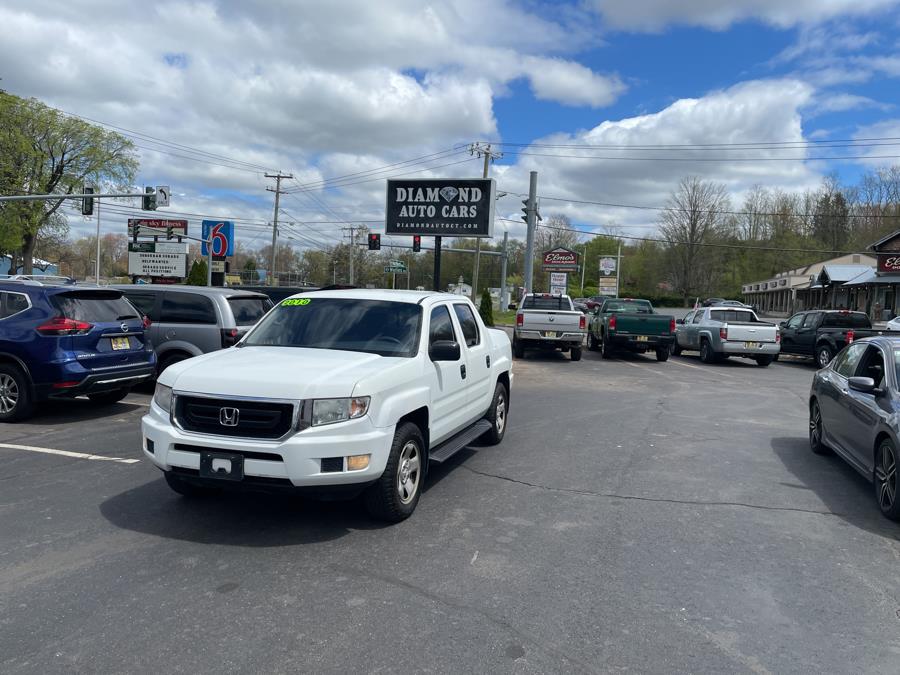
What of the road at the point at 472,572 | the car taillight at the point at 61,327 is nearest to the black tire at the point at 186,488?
the road at the point at 472,572

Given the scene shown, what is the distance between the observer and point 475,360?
6.89 m

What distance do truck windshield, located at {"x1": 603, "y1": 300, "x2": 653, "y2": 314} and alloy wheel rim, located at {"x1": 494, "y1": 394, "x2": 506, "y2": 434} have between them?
14.3 meters

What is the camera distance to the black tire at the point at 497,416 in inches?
305

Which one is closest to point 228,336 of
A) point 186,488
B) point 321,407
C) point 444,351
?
point 186,488

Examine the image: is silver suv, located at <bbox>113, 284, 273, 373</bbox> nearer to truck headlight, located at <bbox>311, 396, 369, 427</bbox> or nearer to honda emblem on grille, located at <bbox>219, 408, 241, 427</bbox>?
honda emblem on grille, located at <bbox>219, 408, 241, 427</bbox>

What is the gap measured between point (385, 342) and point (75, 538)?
2.65m

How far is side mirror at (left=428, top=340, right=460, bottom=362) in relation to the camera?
5586mm

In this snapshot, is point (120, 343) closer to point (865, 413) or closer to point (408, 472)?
point (408, 472)

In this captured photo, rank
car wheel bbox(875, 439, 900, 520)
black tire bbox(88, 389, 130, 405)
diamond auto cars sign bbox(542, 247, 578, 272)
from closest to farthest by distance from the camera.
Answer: car wheel bbox(875, 439, 900, 520) → black tire bbox(88, 389, 130, 405) → diamond auto cars sign bbox(542, 247, 578, 272)

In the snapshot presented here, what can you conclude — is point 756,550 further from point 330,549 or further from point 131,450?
point 131,450

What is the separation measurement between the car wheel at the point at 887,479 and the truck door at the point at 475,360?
3625 millimetres

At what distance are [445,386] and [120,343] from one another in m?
5.35

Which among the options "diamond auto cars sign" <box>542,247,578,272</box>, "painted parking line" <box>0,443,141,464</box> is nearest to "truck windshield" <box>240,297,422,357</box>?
"painted parking line" <box>0,443,141,464</box>

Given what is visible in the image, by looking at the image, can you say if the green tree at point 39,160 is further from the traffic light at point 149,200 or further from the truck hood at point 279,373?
the truck hood at point 279,373
